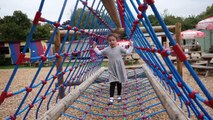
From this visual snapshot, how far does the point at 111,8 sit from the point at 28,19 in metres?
25.4

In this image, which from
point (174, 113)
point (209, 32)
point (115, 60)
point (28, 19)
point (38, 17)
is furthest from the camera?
point (28, 19)

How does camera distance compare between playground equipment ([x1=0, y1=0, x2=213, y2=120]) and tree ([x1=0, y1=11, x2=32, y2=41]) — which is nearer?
playground equipment ([x1=0, y1=0, x2=213, y2=120])

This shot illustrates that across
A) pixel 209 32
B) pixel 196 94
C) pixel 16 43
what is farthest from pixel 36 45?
pixel 196 94

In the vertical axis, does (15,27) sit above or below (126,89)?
above

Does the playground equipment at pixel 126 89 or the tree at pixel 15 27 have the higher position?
the tree at pixel 15 27

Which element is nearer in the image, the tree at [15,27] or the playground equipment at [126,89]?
the playground equipment at [126,89]

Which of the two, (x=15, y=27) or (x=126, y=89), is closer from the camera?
(x=126, y=89)

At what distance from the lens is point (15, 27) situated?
24.5 meters

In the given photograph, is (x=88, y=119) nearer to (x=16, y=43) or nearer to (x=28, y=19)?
(x=16, y=43)

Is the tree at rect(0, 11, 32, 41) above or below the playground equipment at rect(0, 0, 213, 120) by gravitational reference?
above

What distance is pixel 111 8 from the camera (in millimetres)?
3352

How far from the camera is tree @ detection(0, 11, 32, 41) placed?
80.1ft

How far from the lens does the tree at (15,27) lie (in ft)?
80.1

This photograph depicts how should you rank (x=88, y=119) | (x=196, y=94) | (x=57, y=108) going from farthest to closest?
(x=88, y=119), (x=57, y=108), (x=196, y=94)
